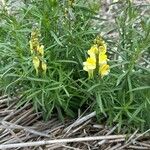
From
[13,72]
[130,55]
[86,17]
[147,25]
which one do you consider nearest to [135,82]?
[130,55]

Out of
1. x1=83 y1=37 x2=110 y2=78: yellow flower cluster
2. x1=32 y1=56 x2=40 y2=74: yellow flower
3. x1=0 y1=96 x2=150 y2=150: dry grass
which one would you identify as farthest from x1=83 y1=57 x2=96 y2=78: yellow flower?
x1=0 y1=96 x2=150 y2=150: dry grass

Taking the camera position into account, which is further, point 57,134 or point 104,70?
point 57,134

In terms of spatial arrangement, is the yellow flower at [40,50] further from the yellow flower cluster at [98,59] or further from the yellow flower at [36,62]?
the yellow flower cluster at [98,59]

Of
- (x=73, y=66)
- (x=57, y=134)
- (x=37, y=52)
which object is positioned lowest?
(x=57, y=134)

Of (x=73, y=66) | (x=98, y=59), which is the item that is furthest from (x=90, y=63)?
(x=73, y=66)

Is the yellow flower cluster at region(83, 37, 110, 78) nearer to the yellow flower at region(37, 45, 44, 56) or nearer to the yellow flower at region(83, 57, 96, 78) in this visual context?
the yellow flower at region(83, 57, 96, 78)

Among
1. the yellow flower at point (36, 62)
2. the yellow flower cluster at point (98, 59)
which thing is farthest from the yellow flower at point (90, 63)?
the yellow flower at point (36, 62)

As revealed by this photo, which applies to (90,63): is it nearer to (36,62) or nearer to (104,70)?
(104,70)

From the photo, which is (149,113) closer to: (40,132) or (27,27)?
(40,132)
